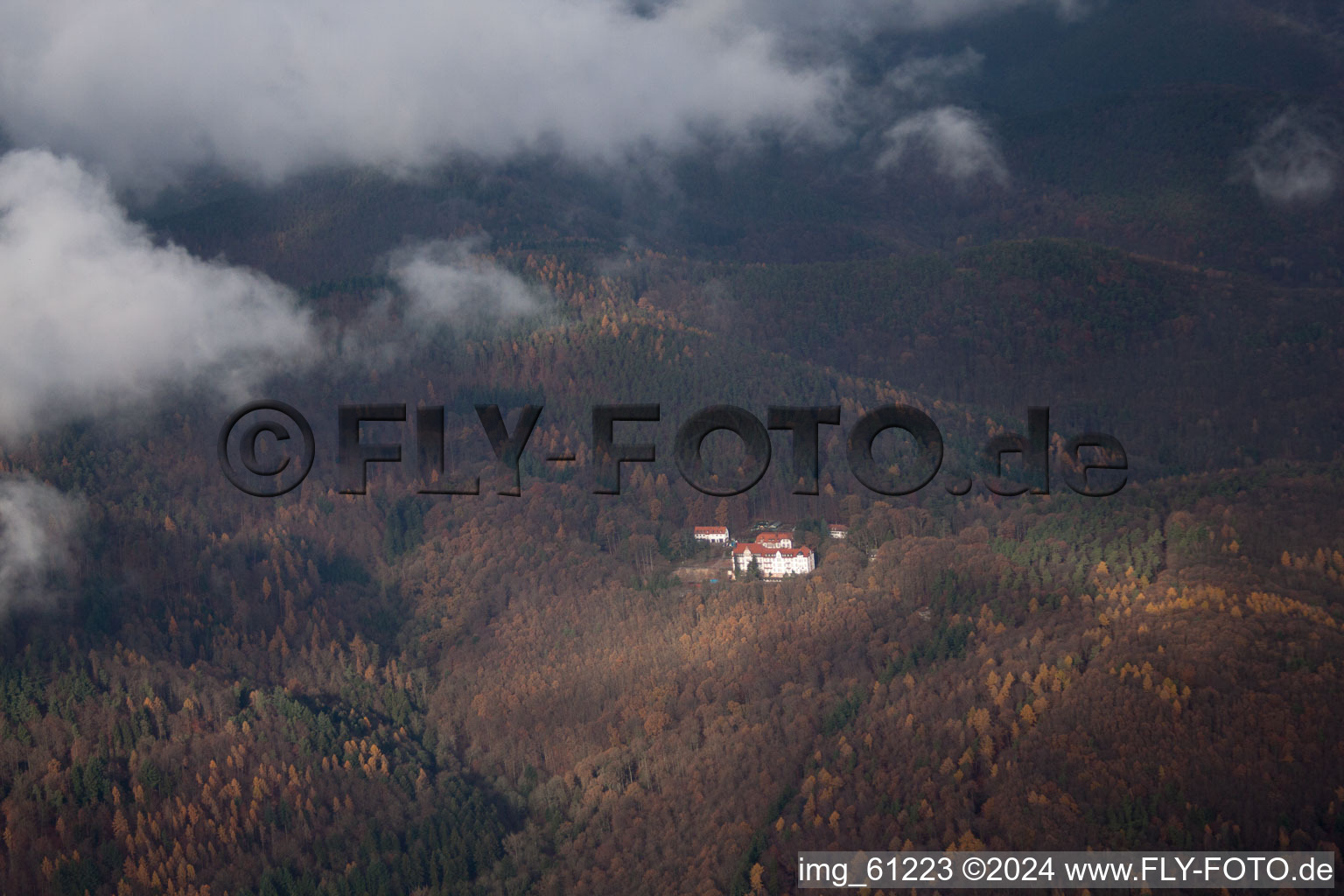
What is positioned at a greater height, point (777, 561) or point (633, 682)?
point (777, 561)

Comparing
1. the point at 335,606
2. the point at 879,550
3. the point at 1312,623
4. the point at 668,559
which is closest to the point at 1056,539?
the point at 879,550

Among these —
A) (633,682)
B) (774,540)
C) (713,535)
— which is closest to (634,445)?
(633,682)

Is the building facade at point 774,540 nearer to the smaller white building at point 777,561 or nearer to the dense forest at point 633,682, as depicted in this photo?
the smaller white building at point 777,561

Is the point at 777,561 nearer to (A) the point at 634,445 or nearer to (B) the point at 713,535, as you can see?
(B) the point at 713,535

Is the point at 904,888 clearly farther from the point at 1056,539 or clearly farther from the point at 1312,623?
the point at 1056,539

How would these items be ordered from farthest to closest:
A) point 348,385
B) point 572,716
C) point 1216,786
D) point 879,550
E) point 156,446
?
point 348,385
point 156,446
point 879,550
point 572,716
point 1216,786

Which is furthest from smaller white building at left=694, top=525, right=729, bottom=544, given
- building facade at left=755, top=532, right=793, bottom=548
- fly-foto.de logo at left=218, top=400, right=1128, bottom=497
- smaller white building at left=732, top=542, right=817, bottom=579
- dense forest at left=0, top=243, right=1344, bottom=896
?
fly-foto.de logo at left=218, top=400, right=1128, bottom=497
